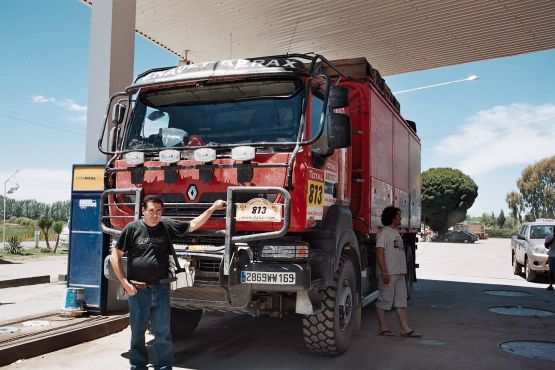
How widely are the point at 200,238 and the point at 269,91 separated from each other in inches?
65.8

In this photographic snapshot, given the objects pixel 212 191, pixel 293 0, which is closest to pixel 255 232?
pixel 212 191

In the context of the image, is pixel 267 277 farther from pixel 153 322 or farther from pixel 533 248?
pixel 533 248

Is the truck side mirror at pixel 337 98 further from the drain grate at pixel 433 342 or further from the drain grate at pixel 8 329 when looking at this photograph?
the drain grate at pixel 8 329

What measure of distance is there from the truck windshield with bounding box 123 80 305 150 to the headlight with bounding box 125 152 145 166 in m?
0.22

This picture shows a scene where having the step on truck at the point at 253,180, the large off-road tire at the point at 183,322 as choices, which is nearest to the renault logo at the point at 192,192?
the step on truck at the point at 253,180

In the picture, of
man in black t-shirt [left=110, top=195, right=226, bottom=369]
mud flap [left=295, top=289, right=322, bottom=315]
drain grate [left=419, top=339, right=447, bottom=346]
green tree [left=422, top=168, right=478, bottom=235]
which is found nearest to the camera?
man in black t-shirt [left=110, top=195, right=226, bottom=369]

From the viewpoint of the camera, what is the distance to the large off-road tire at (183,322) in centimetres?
651

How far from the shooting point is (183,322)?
6.62 m

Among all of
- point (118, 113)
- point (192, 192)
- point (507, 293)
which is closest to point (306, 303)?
point (192, 192)

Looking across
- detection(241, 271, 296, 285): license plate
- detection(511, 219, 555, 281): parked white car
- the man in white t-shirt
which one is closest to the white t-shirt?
the man in white t-shirt

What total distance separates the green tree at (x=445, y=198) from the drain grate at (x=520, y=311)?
169ft

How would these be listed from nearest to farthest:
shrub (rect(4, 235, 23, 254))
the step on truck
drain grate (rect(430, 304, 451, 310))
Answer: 1. the step on truck
2. drain grate (rect(430, 304, 451, 310))
3. shrub (rect(4, 235, 23, 254))

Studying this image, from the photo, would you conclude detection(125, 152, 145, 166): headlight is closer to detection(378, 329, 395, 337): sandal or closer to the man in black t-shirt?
the man in black t-shirt

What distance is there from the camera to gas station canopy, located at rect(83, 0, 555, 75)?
36.2ft
